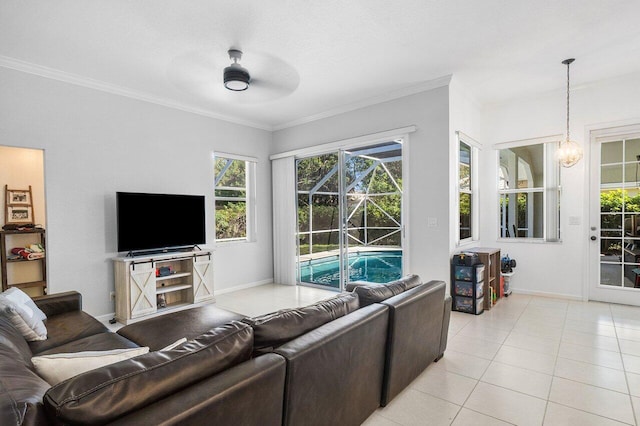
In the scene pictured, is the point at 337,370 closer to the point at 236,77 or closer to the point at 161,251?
the point at 236,77

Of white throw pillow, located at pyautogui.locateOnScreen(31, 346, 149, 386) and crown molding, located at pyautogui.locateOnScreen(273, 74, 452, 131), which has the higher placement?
crown molding, located at pyautogui.locateOnScreen(273, 74, 452, 131)

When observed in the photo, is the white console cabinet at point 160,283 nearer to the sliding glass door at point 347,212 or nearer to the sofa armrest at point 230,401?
the sliding glass door at point 347,212

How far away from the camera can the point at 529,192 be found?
4906mm

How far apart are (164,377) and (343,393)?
97cm

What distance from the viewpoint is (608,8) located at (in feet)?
8.86

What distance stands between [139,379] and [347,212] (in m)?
4.32

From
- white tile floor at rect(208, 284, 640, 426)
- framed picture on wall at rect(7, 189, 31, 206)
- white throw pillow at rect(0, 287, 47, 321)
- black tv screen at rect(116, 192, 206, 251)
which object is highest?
framed picture on wall at rect(7, 189, 31, 206)

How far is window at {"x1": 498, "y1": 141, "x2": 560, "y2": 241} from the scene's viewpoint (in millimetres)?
4734

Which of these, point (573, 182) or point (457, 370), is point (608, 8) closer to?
point (573, 182)

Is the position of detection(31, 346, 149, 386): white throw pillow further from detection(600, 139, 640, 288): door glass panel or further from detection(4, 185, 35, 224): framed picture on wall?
detection(600, 139, 640, 288): door glass panel

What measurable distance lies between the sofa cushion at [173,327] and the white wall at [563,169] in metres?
4.38

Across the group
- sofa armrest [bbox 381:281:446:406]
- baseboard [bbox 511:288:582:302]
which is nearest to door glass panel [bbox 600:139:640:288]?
baseboard [bbox 511:288:582:302]

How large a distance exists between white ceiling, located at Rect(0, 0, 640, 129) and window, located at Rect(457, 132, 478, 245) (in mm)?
894

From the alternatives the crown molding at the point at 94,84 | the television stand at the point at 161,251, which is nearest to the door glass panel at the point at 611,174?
the crown molding at the point at 94,84
